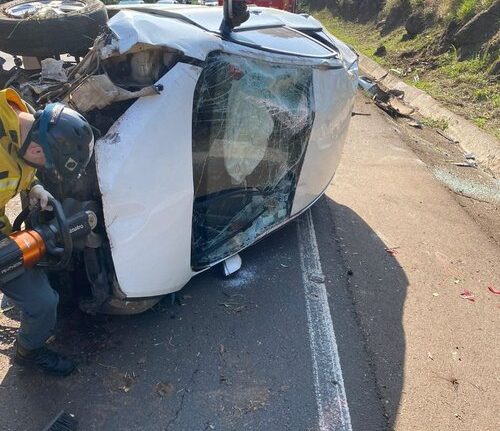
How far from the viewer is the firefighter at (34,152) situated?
2406 millimetres

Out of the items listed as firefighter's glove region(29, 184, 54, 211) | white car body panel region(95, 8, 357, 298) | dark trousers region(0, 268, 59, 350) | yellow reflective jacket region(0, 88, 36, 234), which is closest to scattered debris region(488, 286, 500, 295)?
white car body panel region(95, 8, 357, 298)

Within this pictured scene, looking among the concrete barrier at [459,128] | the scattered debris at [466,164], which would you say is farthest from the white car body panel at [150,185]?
the concrete barrier at [459,128]

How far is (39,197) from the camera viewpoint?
2549 mm

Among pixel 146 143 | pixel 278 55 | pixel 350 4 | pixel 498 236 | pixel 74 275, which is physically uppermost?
pixel 278 55

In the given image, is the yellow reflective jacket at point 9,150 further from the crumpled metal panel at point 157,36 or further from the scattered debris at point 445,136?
the scattered debris at point 445,136

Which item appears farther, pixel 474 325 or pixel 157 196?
pixel 474 325

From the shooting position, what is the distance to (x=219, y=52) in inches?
127

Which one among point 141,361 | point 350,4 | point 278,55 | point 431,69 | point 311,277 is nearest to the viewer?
point 141,361

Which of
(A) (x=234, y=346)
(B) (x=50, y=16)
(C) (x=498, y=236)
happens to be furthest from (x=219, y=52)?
(C) (x=498, y=236)

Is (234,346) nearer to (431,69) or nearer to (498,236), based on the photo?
(498,236)

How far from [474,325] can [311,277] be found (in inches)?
48.8

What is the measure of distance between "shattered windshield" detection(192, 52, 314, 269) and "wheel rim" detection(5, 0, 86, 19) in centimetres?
153

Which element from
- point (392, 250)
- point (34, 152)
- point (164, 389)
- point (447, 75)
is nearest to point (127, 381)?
point (164, 389)

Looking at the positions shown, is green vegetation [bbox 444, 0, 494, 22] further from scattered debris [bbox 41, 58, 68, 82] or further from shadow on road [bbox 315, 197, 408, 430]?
scattered debris [bbox 41, 58, 68, 82]
